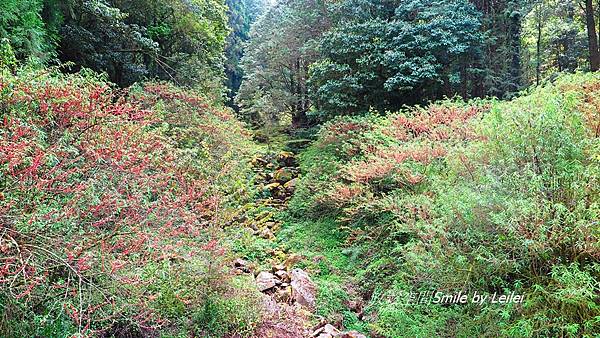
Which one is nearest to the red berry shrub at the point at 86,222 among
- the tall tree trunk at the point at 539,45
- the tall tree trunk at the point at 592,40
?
the tall tree trunk at the point at 592,40

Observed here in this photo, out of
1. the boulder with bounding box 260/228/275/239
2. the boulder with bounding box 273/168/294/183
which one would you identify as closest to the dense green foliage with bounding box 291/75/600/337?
the boulder with bounding box 260/228/275/239

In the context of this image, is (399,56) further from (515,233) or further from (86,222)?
(86,222)

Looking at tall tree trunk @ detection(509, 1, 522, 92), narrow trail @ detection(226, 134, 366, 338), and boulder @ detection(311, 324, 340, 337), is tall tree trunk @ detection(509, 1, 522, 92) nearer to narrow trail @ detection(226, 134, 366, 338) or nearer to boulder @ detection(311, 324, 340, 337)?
narrow trail @ detection(226, 134, 366, 338)

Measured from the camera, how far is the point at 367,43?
35.7 feet

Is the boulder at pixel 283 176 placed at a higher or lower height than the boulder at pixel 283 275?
higher

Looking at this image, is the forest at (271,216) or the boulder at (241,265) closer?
the forest at (271,216)

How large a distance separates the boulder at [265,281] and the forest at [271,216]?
44 millimetres

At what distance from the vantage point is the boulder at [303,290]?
4566 mm

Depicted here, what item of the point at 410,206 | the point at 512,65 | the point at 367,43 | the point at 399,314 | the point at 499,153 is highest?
the point at 367,43

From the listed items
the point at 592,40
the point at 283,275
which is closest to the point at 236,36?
the point at 592,40

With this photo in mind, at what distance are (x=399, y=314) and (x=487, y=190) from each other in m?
1.43

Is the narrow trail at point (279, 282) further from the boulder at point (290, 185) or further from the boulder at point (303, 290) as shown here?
the boulder at point (290, 185)

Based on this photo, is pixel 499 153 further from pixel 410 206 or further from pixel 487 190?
pixel 410 206

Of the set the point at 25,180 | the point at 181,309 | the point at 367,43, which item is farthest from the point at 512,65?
the point at 25,180
